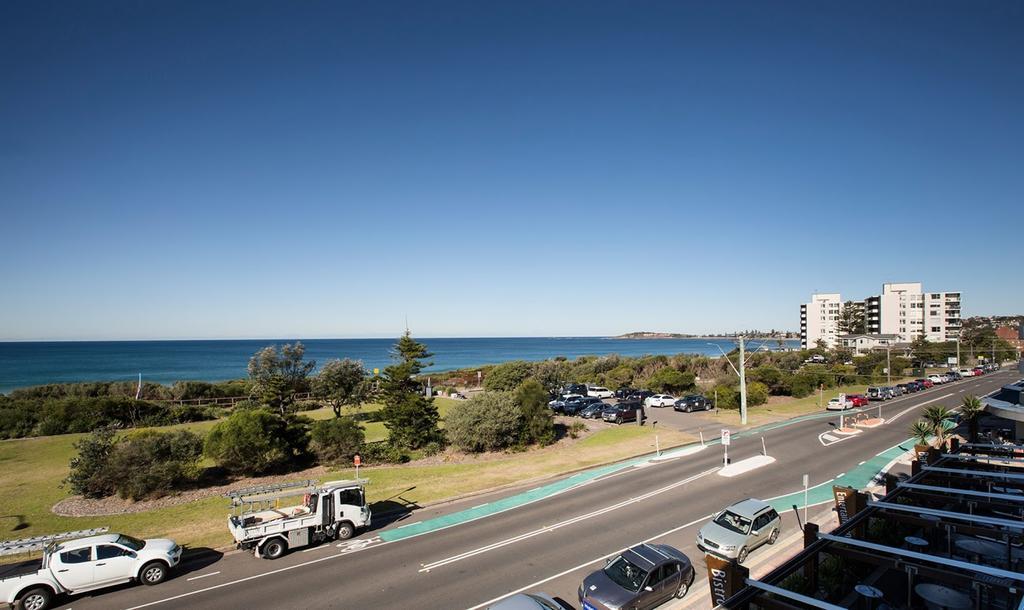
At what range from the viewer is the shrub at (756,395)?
157 feet

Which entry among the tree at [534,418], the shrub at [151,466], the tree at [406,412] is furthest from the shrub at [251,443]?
the tree at [534,418]

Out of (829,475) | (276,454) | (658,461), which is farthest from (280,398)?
(829,475)

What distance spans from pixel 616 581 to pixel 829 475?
17395 mm

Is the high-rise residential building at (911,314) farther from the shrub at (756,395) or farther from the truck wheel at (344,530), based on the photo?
the truck wheel at (344,530)

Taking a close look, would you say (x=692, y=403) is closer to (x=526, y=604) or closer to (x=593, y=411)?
(x=593, y=411)

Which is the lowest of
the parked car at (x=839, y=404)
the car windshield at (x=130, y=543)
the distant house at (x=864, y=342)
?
the car windshield at (x=130, y=543)

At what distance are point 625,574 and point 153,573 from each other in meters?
13.3

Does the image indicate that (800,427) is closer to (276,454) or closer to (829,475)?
(829,475)

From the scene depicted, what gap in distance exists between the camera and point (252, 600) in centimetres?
1323

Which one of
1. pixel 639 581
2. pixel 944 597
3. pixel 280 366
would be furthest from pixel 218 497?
pixel 944 597

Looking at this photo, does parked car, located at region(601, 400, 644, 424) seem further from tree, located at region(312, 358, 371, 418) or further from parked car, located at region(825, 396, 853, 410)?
tree, located at region(312, 358, 371, 418)

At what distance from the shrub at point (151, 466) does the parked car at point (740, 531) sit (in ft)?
75.0

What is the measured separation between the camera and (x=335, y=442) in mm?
27875

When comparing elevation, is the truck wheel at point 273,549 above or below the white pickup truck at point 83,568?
below
